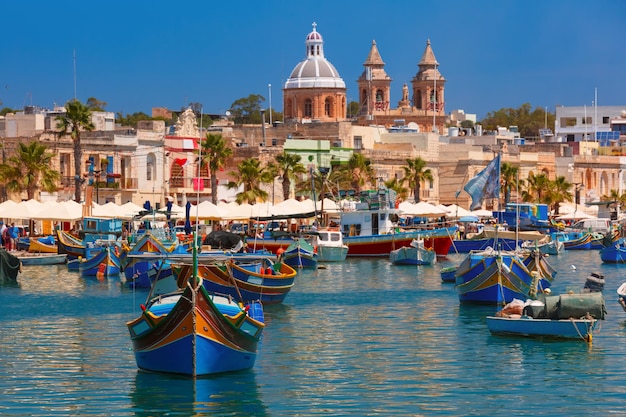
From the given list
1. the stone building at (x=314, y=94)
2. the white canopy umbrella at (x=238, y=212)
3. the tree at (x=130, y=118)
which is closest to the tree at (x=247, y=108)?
the tree at (x=130, y=118)

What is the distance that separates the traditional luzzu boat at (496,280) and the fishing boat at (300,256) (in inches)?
745

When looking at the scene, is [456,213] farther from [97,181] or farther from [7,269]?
[7,269]

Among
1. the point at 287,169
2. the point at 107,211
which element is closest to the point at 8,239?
the point at 107,211

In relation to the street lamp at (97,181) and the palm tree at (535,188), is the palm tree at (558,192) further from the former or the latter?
the street lamp at (97,181)

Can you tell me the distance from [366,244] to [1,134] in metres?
28.9

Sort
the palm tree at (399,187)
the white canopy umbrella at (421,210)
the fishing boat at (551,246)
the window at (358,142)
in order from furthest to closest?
the window at (358,142) < the palm tree at (399,187) < the white canopy umbrella at (421,210) < the fishing boat at (551,246)

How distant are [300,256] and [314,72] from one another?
66.2 meters

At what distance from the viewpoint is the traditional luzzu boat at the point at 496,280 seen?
141ft

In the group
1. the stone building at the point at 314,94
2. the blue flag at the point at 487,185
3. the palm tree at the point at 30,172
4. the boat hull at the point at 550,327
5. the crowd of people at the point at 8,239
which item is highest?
the stone building at the point at 314,94

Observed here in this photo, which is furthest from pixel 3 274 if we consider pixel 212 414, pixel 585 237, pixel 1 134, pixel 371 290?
pixel 585 237

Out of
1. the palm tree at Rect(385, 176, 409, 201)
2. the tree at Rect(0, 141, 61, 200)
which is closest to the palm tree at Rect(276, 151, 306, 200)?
the palm tree at Rect(385, 176, 409, 201)

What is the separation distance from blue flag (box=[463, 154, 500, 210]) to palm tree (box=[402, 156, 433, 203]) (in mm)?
37002

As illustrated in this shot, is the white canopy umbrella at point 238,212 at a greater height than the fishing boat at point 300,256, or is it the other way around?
the white canopy umbrella at point 238,212

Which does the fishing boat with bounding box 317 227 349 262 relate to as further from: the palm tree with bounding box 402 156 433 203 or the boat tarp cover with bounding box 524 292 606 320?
the boat tarp cover with bounding box 524 292 606 320
